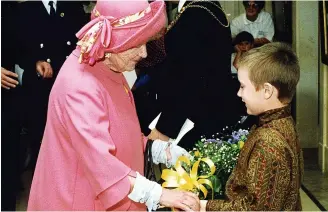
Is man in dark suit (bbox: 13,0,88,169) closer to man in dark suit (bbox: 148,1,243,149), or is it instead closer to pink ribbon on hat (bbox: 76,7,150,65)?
man in dark suit (bbox: 148,1,243,149)

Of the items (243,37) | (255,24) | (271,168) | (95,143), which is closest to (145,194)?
(95,143)

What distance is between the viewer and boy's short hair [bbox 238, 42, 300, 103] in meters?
2.05

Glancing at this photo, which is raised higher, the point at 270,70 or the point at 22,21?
the point at 270,70

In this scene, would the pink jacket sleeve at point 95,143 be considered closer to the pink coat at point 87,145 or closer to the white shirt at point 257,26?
the pink coat at point 87,145

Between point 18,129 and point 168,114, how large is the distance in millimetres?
1235

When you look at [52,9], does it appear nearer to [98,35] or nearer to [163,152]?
[163,152]

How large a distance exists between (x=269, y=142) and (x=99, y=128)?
579 millimetres

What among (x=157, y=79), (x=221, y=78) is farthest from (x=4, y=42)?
(x=221, y=78)

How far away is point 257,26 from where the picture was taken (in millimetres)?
7004

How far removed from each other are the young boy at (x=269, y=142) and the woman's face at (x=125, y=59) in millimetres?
375

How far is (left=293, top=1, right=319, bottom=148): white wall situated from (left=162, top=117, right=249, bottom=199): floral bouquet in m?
4.12

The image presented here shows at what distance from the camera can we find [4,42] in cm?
409

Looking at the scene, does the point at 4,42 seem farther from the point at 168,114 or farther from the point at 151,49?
the point at 151,49

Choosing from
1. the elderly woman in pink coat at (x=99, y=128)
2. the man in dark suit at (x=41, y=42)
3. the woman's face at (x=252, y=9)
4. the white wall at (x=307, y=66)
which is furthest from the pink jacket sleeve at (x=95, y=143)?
the woman's face at (x=252, y=9)
